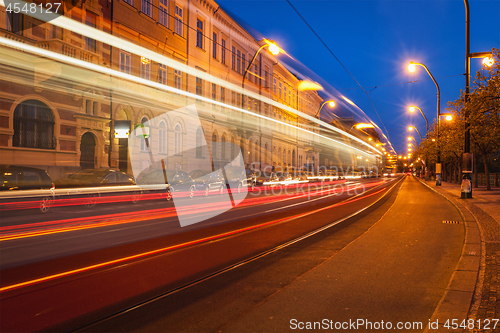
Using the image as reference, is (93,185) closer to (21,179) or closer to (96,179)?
(96,179)

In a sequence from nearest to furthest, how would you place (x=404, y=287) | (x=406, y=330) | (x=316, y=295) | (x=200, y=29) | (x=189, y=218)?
(x=406, y=330), (x=316, y=295), (x=404, y=287), (x=189, y=218), (x=200, y=29)

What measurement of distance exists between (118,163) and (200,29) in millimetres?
16771

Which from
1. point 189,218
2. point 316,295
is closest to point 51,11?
point 189,218

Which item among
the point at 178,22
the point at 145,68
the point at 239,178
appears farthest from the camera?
the point at 178,22

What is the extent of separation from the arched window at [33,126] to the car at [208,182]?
8.71 m

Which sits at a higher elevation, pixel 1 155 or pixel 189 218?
pixel 1 155

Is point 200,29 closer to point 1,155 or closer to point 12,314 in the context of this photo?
point 1,155

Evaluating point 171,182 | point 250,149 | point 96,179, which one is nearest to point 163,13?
point 171,182

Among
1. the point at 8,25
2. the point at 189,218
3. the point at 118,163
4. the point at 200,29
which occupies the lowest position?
the point at 189,218

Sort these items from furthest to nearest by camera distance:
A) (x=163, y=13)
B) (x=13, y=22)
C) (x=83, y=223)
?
(x=163, y=13) < (x=13, y=22) < (x=83, y=223)

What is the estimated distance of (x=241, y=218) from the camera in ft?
41.4

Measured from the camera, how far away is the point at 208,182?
24500 mm

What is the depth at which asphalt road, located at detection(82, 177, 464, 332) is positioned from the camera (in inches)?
157

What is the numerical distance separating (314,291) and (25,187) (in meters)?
11.7
